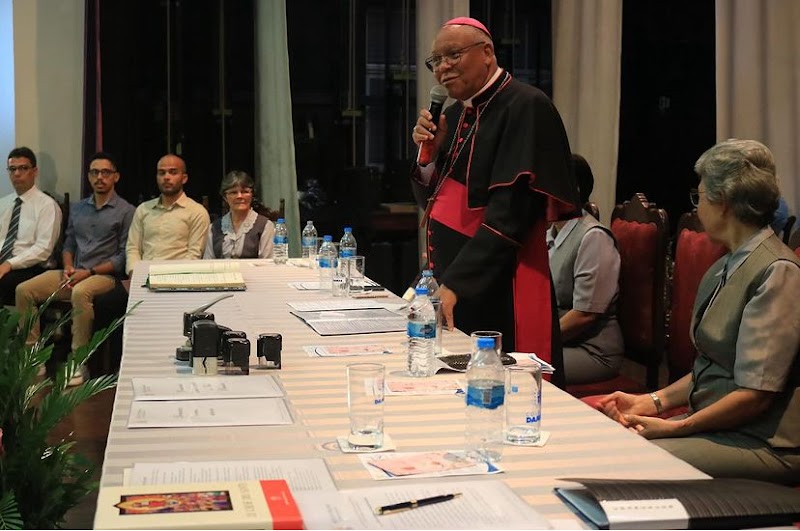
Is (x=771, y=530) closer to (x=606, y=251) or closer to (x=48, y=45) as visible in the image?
(x=606, y=251)

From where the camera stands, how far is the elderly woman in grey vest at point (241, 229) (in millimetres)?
5102

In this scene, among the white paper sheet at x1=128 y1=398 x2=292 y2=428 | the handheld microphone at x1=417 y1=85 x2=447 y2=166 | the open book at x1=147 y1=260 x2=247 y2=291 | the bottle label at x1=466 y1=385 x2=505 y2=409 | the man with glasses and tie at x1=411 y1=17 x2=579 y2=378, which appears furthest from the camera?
the open book at x1=147 y1=260 x2=247 y2=291

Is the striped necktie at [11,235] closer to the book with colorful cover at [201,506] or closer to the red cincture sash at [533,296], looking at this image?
the red cincture sash at [533,296]

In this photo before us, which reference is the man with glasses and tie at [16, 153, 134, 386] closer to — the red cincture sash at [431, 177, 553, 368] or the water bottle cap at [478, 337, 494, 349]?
the red cincture sash at [431, 177, 553, 368]

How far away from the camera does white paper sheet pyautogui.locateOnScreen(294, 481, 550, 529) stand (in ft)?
4.05

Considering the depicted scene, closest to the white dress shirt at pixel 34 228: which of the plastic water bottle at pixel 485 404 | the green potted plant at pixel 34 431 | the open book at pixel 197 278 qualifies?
the open book at pixel 197 278

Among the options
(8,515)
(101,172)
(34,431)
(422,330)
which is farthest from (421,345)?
(101,172)

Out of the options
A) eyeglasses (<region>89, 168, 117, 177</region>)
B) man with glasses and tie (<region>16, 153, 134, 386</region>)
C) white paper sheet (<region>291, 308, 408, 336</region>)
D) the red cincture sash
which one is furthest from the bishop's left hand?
eyeglasses (<region>89, 168, 117, 177</region>)

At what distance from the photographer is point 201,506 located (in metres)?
1.24

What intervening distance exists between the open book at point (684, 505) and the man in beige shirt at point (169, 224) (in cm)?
443

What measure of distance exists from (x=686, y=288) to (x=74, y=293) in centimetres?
340

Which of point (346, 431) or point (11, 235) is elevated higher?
point (11, 235)

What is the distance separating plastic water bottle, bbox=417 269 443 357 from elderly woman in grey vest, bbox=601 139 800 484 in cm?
42

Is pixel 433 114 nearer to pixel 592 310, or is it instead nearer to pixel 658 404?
pixel 592 310
